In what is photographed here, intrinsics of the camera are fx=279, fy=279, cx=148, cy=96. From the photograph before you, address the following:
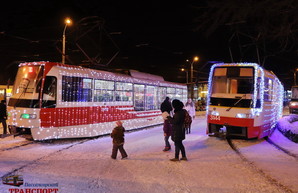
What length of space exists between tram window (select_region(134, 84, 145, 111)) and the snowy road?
4797 mm

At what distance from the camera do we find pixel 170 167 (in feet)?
22.7

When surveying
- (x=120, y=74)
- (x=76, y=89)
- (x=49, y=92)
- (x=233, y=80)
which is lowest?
(x=49, y=92)

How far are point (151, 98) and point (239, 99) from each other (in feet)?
20.6

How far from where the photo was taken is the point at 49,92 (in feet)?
31.5

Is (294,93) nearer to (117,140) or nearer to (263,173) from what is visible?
(263,173)

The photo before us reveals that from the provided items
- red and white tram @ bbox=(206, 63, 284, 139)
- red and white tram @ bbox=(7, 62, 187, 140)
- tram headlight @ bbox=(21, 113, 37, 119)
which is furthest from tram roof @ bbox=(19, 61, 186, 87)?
red and white tram @ bbox=(206, 63, 284, 139)

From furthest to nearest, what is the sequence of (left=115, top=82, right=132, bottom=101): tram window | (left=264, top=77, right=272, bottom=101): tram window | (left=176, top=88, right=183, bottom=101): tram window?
(left=176, top=88, right=183, bottom=101): tram window
(left=115, top=82, right=132, bottom=101): tram window
(left=264, top=77, right=272, bottom=101): tram window

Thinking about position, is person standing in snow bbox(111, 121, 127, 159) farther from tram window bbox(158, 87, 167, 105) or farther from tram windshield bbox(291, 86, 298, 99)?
tram windshield bbox(291, 86, 298, 99)

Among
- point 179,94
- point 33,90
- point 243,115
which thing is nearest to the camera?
point 33,90

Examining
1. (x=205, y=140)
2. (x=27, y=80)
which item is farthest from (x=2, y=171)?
(x=205, y=140)

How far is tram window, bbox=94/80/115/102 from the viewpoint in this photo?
1159 centimetres

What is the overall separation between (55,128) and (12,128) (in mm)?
1504

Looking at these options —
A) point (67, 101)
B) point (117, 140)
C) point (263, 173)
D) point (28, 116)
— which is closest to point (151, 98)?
point (67, 101)

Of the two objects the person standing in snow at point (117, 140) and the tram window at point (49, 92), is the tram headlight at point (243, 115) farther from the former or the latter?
the tram window at point (49, 92)
